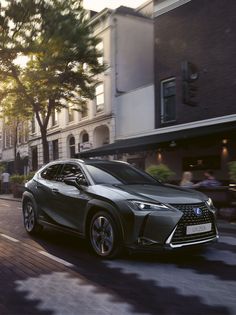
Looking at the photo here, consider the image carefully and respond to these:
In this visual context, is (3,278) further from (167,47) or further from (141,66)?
(141,66)

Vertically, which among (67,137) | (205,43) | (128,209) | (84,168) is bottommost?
(128,209)

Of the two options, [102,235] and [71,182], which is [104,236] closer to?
[102,235]

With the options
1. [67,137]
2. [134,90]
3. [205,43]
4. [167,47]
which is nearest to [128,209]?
[205,43]

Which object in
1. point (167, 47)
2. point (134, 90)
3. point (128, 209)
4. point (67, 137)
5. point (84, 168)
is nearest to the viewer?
point (128, 209)

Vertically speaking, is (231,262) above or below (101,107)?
below

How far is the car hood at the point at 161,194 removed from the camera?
6.05m

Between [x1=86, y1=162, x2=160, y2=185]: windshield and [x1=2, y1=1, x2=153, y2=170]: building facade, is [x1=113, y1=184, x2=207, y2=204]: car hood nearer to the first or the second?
[x1=86, y1=162, x2=160, y2=185]: windshield

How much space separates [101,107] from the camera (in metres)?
27.5

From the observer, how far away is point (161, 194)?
6.24 meters

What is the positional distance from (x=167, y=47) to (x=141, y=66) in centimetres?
514

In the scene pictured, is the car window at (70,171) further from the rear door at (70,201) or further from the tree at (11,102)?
the tree at (11,102)

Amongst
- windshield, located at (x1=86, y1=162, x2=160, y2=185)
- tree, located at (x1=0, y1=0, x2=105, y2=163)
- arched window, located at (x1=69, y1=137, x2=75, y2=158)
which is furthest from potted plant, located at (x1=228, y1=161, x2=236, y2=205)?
arched window, located at (x1=69, y1=137, x2=75, y2=158)

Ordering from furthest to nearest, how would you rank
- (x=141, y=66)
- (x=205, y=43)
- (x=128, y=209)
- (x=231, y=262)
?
(x=141, y=66), (x=205, y=43), (x=231, y=262), (x=128, y=209)

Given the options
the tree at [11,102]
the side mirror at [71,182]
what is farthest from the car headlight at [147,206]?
the tree at [11,102]
